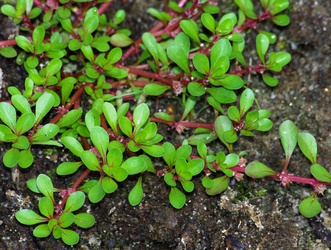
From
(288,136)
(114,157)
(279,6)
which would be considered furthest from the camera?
(279,6)

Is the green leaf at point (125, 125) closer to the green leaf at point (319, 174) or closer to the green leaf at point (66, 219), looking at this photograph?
the green leaf at point (66, 219)

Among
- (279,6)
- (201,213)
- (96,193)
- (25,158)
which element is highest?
(279,6)

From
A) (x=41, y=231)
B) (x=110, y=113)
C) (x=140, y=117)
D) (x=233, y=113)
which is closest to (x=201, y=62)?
(x=233, y=113)

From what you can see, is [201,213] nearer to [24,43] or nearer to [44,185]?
[44,185]

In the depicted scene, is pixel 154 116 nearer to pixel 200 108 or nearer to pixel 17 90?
pixel 200 108

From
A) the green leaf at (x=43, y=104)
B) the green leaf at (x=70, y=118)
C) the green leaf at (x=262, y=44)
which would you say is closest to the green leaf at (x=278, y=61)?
the green leaf at (x=262, y=44)

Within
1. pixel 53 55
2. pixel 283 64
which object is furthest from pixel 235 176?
pixel 53 55
